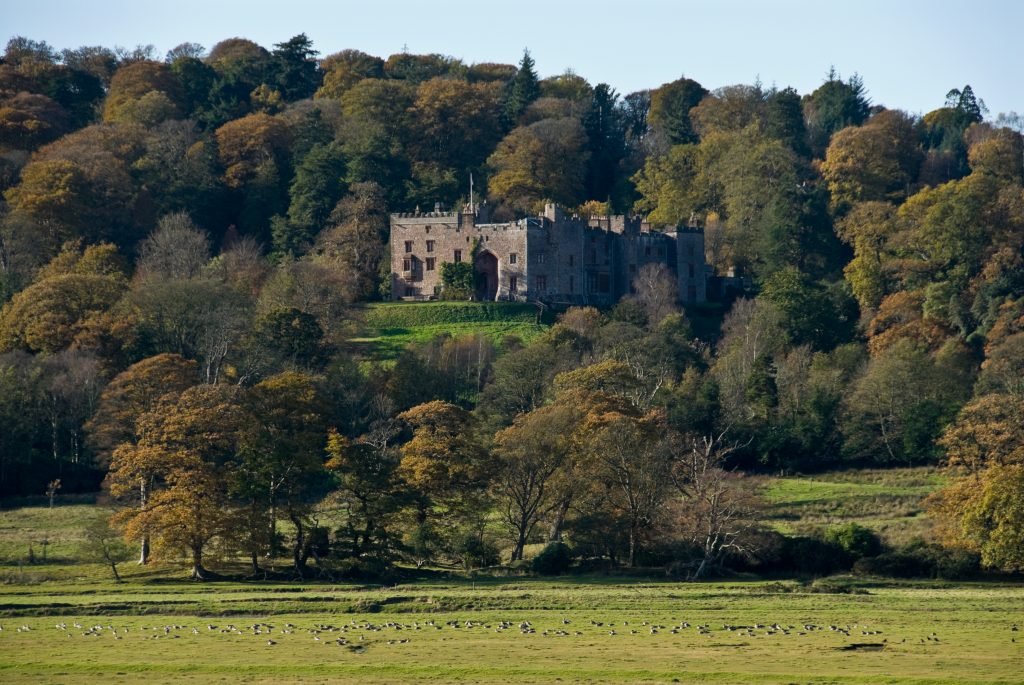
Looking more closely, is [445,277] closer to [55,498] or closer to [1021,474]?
[55,498]

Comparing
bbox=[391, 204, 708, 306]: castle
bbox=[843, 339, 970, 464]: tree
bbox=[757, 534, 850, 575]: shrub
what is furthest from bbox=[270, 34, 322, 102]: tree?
bbox=[757, 534, 850, 575]: shrub

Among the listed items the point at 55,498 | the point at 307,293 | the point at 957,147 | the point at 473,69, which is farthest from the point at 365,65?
the point at 55,498

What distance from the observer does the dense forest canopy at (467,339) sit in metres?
69.8

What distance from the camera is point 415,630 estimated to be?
53.4 meters

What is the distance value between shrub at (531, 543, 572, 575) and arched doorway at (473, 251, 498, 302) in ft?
132

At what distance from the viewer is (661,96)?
6004 inches

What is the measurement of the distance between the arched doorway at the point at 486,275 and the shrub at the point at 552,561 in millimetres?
40139

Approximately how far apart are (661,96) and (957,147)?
78.9 feet

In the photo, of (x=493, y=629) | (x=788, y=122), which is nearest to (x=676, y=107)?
(x=788, y=122)

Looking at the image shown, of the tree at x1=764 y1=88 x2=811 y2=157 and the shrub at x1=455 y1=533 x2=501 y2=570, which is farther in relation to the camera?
the tree at x1=764 y1=88 x2=811 y2=157

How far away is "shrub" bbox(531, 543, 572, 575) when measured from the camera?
223ft

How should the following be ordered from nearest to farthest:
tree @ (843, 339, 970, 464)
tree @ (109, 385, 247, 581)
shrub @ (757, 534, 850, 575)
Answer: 1. tree @ (109, 385, 247, 581)
2. shrub @ (757, 534, 850, 575)
3. tree @ (843, 339, 970, 464)

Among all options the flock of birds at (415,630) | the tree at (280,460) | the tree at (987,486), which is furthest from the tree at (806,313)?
the flock of birds at (415,630)

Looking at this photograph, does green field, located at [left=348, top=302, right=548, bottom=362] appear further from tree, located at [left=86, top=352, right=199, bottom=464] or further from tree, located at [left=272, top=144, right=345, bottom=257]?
tree, located at [left=86, top=352, right=199, bottom=464]
